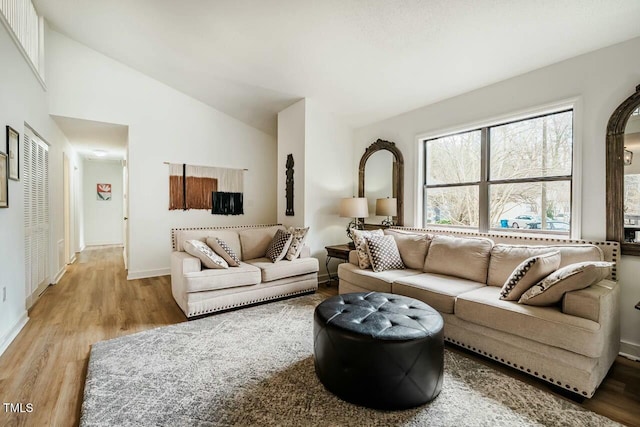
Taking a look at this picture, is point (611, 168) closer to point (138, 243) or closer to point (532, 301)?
point (532, 301)

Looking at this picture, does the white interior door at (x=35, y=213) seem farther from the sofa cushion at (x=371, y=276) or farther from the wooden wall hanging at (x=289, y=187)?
the sofa cushion at (x=371, y=276)

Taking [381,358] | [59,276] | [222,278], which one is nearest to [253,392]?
[381,358]

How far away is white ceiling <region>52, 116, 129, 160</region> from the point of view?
4.51 meters

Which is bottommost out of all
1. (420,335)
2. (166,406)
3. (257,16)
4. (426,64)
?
(166,406)

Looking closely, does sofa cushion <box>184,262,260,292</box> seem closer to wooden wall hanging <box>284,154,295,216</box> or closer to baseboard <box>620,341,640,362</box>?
wooden wall hanging <box>284,154,295,216</box>

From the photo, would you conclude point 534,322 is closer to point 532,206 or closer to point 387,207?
point 532,206

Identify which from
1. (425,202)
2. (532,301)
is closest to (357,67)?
(425,202)

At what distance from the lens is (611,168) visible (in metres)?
2.48

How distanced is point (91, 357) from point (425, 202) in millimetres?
3906

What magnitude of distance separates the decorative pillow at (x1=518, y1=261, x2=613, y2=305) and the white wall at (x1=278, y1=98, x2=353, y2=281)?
2904 mm

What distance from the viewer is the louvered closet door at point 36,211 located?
3.32 meters

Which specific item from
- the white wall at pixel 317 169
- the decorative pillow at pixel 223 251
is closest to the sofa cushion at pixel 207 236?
the decorative pillow at pixel 223 251

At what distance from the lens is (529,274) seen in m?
2.17

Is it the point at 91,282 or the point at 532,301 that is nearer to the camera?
the point at 532,301
